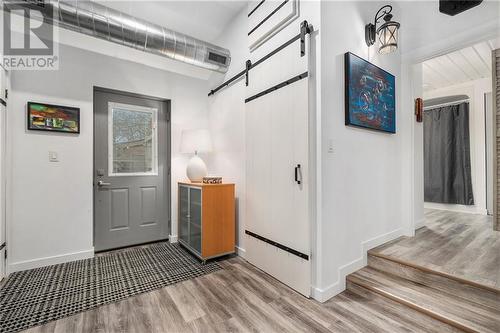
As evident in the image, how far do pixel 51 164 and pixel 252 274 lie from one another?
2645 mm

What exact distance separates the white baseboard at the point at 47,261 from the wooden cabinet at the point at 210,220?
1236 millimetres

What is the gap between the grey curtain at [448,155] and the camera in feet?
14.5

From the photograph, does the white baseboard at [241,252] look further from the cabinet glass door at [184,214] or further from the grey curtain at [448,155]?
the grey curtain at [448,155]

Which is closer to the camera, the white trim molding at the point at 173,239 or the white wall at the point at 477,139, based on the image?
the white trim molding at the point at 173,239

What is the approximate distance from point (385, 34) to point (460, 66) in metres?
2.82

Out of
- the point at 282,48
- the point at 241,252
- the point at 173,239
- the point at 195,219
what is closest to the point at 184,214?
the point at 195,219

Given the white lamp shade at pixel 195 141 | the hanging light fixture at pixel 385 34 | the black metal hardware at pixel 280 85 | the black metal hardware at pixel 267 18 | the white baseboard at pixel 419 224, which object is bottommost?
the white baseboard at pixel 419 224

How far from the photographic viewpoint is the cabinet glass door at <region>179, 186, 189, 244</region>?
10.2ft

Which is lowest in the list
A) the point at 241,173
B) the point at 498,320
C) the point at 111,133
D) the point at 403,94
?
the point at 498,320

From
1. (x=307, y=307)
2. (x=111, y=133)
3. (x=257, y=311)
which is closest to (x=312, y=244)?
(x=307, y=307)

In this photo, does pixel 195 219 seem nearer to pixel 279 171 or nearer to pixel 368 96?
pixel 279 171

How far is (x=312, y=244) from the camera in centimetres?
197

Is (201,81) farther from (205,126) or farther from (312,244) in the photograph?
(312,244)

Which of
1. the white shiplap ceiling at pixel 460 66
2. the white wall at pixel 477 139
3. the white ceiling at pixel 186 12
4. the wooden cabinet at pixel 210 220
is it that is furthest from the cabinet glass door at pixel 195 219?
Result: the white wall at pixel 477 139
